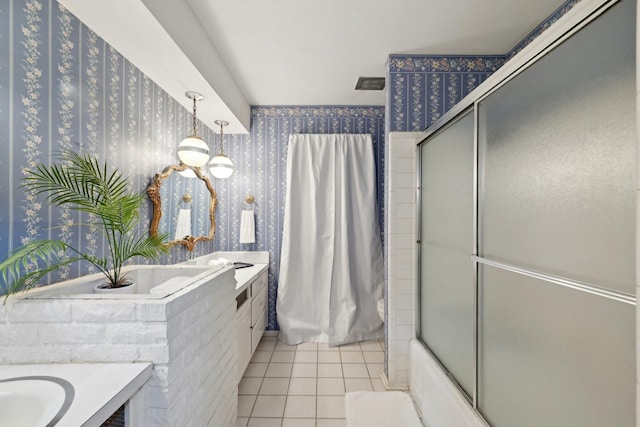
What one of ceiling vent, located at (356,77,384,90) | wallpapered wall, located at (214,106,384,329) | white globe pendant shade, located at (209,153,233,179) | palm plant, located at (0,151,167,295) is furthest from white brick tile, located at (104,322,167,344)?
ceiling vent, located at (356,77,384,90)

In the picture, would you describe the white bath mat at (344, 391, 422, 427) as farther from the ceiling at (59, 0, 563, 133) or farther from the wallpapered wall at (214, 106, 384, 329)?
the ceiling at (59, 0, 563, 133)

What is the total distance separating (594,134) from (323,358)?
2.39 metres

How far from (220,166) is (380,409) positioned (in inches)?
90.9

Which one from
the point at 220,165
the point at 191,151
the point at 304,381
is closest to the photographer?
the point at 191,151

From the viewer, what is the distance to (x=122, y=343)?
2.93ft

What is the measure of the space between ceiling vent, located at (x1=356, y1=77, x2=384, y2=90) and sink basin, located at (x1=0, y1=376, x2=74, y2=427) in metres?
2.49

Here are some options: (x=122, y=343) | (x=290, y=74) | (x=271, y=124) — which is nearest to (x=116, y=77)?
(x=290, y=74)

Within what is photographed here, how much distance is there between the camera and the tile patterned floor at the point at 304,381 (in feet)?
5.62

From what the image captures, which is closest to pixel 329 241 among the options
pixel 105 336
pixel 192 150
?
pixel 192 150

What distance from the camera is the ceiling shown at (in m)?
1.30

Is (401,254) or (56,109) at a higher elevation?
(56,109)

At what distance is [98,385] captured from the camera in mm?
775

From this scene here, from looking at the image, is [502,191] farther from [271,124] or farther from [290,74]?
[271,124]

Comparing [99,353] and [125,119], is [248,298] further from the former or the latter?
[125,119]
